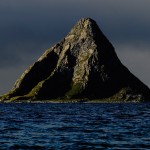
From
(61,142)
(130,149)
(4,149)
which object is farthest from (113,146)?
(4,149)

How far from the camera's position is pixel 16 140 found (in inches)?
2018

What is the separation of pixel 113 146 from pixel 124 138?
7.22 meters

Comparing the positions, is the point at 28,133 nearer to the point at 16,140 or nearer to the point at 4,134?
the point at 4,134

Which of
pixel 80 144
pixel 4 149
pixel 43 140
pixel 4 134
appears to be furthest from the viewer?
pixel 4 134

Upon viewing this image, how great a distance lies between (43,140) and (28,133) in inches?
350

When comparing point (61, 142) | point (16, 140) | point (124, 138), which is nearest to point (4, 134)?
point (16, 140)

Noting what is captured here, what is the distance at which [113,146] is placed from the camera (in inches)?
1815

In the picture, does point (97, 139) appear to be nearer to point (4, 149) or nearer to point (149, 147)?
point (149, 147)

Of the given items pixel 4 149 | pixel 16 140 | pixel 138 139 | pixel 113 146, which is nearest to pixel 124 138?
pixel 138 139

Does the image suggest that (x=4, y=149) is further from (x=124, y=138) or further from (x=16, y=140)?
(x=124, y=138)

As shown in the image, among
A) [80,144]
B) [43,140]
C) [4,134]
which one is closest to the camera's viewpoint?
[80,144]

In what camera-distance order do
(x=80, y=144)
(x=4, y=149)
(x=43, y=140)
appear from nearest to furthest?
(x=4, y=149) → (x=80, y=144) → (x=43, y=140)

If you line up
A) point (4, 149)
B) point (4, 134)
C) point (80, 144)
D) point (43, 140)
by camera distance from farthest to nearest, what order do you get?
point (4, 134), point (43, 140), point (80, 144), point (4, 149)

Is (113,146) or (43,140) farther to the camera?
(43,140)
